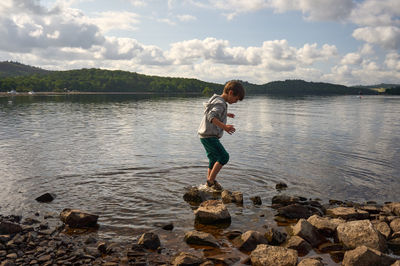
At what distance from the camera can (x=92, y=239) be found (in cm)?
575

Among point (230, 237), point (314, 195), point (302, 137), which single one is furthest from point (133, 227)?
point (302, 137)

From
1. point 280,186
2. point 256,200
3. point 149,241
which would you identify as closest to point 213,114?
point 256,200

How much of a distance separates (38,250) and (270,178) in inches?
292

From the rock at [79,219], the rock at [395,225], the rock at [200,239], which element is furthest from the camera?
the rock at [395,225]

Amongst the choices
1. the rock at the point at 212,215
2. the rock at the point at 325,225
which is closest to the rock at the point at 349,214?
the rock at the point at 325,225

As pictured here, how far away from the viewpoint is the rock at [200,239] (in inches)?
228

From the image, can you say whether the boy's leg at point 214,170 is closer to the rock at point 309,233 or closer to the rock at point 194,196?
the rock at point 194,196

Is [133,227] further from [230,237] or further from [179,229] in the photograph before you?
[230,237]

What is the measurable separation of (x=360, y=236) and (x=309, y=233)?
2.88ft

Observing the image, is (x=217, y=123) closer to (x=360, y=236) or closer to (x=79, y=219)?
(x=79, y=219)

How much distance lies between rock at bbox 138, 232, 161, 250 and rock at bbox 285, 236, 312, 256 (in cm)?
235

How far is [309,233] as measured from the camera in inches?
239

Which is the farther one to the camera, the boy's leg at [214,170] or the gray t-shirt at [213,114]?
the boy's leg at [214,170]

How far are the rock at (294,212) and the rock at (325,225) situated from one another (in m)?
0.57
